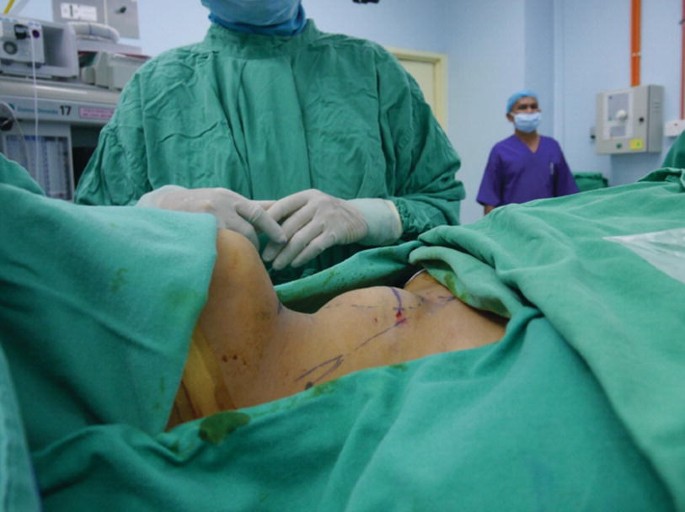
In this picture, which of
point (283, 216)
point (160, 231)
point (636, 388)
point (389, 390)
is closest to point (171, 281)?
point (160, 231)

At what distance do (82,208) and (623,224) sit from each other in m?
0.60

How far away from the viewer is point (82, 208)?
53cm

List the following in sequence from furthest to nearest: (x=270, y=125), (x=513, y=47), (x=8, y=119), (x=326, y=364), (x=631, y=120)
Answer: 1. (x=513, y=47)
2. (x=631, y=120)
3. (x=8, y=119)
4. (x=270, y=125)
5. (x=326, y=364)

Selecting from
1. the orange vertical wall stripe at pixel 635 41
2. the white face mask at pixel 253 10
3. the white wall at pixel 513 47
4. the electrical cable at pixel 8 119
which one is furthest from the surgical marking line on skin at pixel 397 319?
the orange vertical wall stripe at pixel 635 41

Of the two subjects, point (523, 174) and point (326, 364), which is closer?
point (326, 364)

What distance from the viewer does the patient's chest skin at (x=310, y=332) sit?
1.77 ft

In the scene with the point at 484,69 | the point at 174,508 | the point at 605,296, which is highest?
the point at 484,69

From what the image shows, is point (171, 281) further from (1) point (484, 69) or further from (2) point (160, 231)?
(1) point (484, 69)

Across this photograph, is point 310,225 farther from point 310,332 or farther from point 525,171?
point 525,171

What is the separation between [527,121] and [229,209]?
2508 millimetres

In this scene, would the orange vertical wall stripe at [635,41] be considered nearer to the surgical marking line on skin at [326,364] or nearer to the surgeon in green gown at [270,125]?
the surgeon in green gown at [270,125]

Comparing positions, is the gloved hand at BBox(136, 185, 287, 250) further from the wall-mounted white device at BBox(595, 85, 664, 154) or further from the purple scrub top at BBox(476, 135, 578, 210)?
the wall-mounted white device at BBox(595, 85, 664, 154)

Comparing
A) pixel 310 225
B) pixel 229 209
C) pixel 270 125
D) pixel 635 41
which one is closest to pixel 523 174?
pixel 635 41

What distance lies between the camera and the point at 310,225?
0.97 metres
